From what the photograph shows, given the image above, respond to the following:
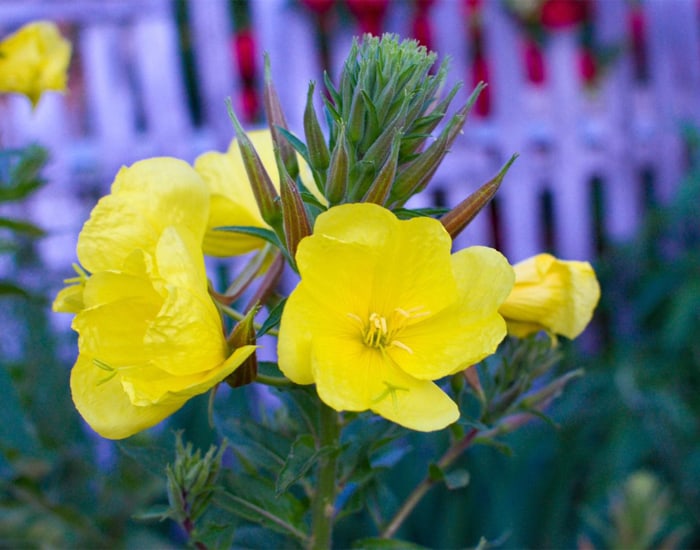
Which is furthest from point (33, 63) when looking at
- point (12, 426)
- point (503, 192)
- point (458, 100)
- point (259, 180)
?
point (503, 192)

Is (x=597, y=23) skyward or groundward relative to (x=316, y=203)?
skyward

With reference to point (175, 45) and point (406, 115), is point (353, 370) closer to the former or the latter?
point (406, 115)

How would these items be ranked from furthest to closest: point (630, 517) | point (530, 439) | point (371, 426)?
point (530, 439), point (630, 517), point (371, 426)

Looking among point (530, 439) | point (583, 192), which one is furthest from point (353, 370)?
point (583, 192)

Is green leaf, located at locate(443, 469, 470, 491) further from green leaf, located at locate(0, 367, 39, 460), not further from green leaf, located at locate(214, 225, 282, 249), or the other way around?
green leaf, located at locate(0, 367, 39, 460)

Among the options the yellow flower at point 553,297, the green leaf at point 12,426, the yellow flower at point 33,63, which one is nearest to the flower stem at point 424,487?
the yellow flower at point 553,297

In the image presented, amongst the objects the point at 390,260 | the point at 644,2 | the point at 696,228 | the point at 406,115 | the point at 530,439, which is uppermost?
the point at 644,2

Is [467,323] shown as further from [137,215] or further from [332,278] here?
[137,215]

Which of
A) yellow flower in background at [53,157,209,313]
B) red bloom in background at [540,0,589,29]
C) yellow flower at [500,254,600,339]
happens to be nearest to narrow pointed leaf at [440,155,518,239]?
yellow flower at [500,254,600,339]
